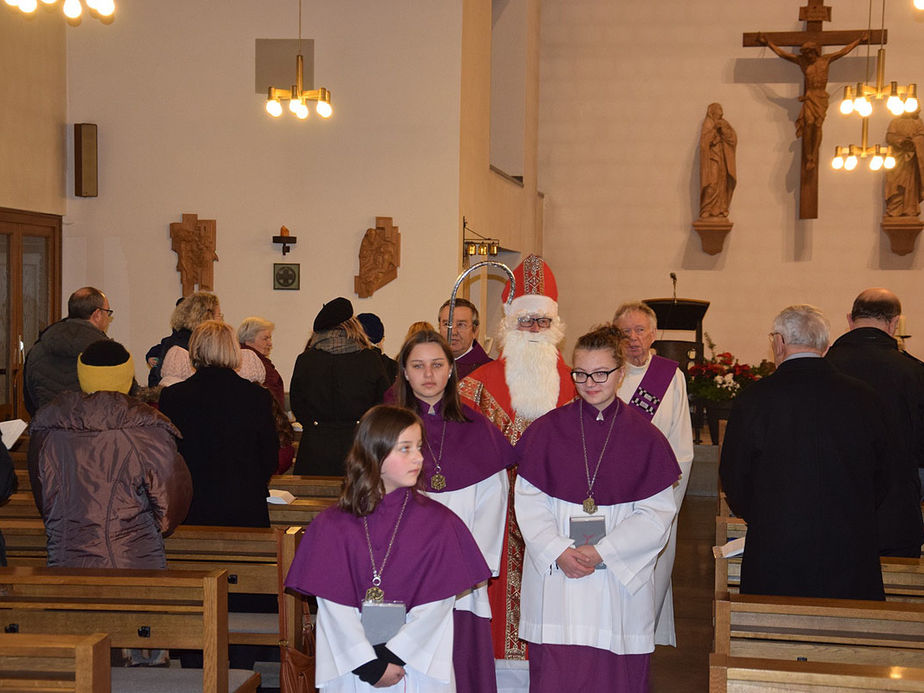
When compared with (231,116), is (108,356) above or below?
below

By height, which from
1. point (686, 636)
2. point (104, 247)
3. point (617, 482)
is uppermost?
point (104, 247)

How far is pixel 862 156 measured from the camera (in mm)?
12477

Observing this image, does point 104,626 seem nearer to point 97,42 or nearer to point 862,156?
point 97,42

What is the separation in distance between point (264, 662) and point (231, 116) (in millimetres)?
6712

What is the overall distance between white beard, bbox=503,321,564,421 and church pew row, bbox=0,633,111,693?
102 inches

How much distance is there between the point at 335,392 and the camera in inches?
234

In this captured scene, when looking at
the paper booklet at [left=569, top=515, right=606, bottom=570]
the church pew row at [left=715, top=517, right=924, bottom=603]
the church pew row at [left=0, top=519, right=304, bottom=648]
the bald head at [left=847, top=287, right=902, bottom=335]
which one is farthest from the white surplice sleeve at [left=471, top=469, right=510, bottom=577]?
the bald head at [left=847, top=287, right=902, bottom=335]

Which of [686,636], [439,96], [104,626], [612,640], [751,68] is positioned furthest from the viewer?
[751,68]

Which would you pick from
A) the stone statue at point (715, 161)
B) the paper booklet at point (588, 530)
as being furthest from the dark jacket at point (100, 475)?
the stone statue at point (715, 161)

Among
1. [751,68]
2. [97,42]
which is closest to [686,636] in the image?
[97,42]

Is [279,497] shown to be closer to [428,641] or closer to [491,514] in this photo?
[491,514]

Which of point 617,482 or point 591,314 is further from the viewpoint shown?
point 591,314

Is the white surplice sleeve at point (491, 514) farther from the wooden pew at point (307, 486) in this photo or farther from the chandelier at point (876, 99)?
the chandelier at point (876, 99)

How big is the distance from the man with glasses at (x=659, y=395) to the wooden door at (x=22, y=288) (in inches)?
255
